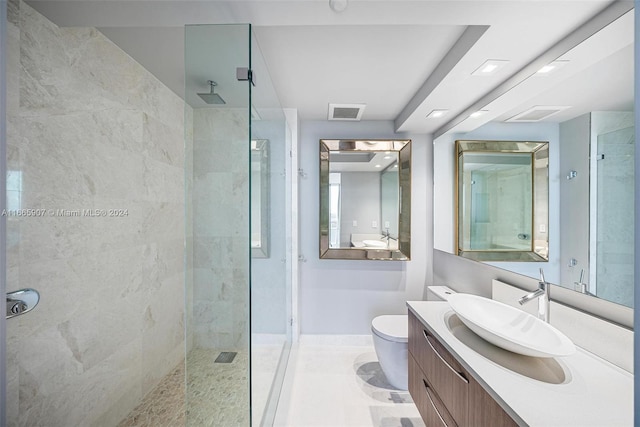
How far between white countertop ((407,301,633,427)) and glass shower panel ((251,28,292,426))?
97 centimetres

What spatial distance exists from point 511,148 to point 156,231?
2.55m

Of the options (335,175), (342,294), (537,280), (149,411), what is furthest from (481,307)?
(149,411)

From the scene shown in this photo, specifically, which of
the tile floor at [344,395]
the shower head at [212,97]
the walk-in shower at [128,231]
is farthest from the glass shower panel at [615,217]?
the shower head at [212,97]

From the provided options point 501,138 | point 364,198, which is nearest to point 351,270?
point 364,198

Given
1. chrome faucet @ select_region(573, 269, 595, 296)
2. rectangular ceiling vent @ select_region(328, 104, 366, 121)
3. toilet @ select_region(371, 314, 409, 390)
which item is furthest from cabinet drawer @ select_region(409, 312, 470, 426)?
rectangular ceiling vent @ select_region(328, 104, 366, 121)

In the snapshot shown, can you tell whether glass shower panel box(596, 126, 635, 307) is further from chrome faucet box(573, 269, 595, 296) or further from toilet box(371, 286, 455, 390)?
toilet box(371, 286, 455, 390)

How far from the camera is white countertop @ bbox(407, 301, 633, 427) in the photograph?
794 mm

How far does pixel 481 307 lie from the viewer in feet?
5.02

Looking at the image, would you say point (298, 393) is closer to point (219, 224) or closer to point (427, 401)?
point (427, 401)

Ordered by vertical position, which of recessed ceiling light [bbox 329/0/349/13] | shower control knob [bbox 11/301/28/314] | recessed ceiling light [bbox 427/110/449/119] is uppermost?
recessed ceiling light [bbox 329/0/349/13]

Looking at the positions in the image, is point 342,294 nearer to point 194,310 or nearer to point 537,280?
point 537,280

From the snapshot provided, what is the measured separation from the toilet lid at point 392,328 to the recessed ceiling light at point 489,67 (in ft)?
6.00

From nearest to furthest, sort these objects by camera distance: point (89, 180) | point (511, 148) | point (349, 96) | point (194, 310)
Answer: point (194, 310) → point (89, 180) → point (511, 148) → point (349, 96)

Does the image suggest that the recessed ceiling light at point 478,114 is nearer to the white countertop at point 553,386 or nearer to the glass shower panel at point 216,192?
the white countertop at point 553,386
